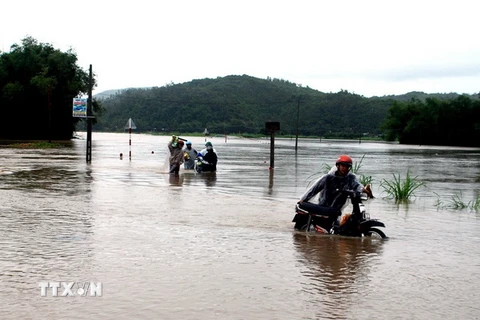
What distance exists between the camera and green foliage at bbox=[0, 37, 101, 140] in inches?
3063

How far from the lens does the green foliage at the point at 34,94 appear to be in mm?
77812

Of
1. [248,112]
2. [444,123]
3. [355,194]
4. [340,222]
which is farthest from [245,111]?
[355,194]

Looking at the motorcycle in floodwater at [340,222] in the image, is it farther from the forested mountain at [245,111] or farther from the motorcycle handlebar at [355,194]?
the forested mountain at [245,111]

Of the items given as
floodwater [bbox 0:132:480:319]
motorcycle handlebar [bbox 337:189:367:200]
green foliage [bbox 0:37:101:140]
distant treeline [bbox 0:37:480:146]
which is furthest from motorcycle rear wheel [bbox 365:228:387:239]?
green foliage [bbox 0:37:101:140]

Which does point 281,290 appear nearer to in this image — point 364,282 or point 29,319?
point 364,282

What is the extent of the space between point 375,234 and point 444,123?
348 feet

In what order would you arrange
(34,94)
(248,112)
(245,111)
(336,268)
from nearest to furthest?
(336,268) → (34,94) → (248,112) → (245,111)

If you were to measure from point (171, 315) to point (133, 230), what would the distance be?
4955mm

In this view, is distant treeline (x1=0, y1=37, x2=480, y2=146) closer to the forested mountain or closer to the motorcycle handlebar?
the forested mountain

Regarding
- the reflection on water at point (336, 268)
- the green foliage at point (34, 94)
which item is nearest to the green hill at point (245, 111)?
the green foliage at point (34, 94)

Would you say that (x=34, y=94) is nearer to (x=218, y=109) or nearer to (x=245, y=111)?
(x=218, y=109)

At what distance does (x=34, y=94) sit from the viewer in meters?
77.8

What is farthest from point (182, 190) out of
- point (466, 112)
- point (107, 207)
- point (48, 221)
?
point (466, 112)

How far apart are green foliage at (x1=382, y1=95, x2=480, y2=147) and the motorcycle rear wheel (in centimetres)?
9826
